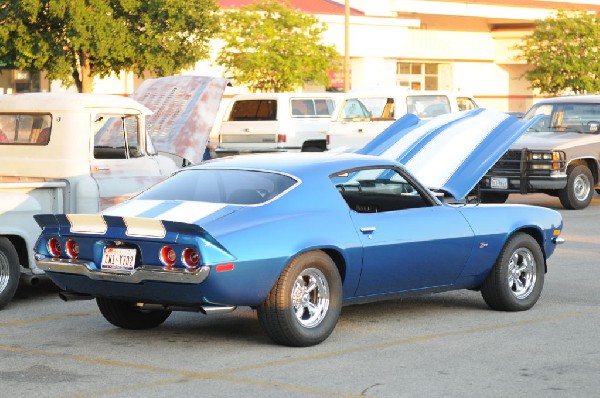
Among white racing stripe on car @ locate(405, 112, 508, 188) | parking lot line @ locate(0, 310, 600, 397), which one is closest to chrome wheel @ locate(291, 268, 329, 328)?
parking lot line @ locate(0, 310, 600, 397)

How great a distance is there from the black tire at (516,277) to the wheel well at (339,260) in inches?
64.8

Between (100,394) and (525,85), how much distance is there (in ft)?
192

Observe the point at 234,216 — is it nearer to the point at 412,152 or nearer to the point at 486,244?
the point at 486,244

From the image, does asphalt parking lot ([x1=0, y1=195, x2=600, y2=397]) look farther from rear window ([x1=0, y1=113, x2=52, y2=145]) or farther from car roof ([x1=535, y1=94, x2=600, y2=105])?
car roof ([x1=535, y1=94, x2=600, y2=105])

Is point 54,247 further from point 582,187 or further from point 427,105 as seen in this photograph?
point 427,105

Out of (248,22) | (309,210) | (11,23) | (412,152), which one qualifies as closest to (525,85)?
(248,22)

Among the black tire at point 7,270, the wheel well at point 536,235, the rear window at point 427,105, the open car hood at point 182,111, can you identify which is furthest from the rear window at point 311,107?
the black tire at point 7,270

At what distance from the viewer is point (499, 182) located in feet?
68.9

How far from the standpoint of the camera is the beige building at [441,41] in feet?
178

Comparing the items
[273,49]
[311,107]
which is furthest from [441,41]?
[311,107]

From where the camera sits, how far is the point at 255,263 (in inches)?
328

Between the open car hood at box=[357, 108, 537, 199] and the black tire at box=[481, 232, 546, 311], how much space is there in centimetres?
201

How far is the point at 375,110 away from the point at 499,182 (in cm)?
618

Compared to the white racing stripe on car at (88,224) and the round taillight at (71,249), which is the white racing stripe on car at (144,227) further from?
the round taillight at (71,249)
